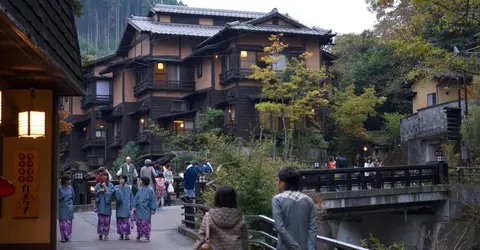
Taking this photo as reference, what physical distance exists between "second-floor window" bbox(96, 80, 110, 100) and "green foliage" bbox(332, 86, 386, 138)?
2123 cm

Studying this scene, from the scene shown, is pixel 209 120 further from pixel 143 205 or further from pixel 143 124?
pixel 143 205

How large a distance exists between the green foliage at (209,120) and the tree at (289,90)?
3.72 meters

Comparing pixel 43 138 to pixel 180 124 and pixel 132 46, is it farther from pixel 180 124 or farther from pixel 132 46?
pixel 132 46

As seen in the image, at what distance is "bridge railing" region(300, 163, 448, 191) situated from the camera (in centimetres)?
2264

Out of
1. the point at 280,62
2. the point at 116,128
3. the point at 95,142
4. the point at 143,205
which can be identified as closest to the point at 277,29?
the point at 280,62

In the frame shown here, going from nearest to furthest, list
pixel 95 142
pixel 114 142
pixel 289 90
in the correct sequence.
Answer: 1. pixel 289 90
2. pixel 114 142
3. pixel 95 142

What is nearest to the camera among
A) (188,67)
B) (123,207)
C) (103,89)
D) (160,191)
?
(123,207)

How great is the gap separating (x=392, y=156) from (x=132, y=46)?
71.6 ft

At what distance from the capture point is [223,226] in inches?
282

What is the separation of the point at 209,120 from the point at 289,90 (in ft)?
21.3

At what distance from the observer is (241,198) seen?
13.6 meters

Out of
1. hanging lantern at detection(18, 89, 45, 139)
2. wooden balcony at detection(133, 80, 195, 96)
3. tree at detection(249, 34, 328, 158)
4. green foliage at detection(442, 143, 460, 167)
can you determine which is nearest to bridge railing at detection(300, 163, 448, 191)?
green foliage at detection(442, 143, 460, 167)

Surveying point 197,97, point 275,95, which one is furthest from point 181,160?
point 197,97

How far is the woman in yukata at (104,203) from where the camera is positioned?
50.1 feet
